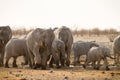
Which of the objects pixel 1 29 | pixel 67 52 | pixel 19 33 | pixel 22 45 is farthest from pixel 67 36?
pixel 19 33

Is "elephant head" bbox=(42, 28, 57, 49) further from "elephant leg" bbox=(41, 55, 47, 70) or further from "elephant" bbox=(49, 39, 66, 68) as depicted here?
"elephant" bbox=(49, 39, 66, 68)

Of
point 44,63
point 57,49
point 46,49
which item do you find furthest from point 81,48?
point 44,63

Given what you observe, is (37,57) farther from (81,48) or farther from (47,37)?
(81,48)

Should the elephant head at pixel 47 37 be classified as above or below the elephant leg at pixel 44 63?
above

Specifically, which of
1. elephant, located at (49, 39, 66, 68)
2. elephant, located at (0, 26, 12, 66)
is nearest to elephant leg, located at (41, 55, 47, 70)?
elephant, located at (49, 39, 66, 68)

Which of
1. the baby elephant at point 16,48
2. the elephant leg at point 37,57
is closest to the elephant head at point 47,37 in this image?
the elephant leg at point 37,57

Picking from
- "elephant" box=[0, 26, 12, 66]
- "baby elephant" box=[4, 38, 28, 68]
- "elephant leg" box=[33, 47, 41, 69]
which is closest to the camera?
"elephant leg" box=[33, 47, 41, 69]

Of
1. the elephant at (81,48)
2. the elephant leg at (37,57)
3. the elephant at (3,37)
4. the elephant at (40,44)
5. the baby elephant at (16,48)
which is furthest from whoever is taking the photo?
the elephant at (81,48)

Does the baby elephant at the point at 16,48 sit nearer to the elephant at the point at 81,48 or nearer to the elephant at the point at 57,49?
the elephant at the point at 57,49

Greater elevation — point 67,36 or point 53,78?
point 67,36

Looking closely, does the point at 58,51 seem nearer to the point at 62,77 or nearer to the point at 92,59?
the point at 92,59

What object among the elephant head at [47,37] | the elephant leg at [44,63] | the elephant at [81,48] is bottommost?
the elephant leg at [44,63]

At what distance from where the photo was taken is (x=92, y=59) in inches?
674

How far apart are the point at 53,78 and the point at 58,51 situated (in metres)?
4.67
